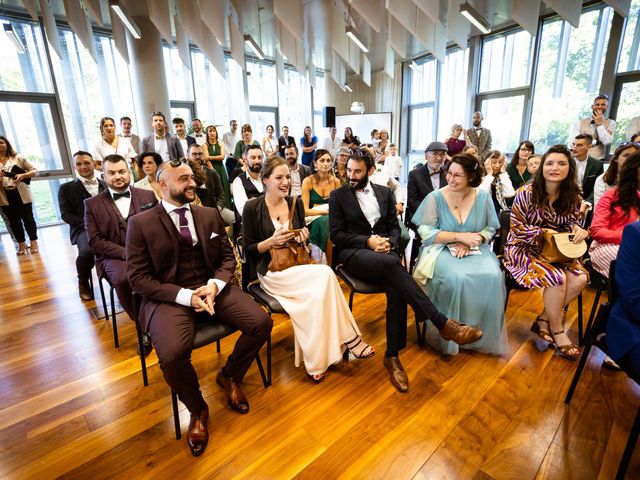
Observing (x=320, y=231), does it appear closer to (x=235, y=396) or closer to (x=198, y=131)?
(x=235, y=396)

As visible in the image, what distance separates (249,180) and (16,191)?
3759mm

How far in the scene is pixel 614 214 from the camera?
7.57 ft

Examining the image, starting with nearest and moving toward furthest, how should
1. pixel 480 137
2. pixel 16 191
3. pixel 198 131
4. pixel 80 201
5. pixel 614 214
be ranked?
pixel 614 214 < pixel 80 201 < pixel 16 191 < pixel 198 131 < pixel 480 137

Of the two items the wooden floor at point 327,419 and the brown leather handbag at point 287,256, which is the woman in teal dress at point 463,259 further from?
the brown leather handbag at point 287,256

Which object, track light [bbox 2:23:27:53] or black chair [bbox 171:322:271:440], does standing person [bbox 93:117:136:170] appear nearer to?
track light [bbox 2:23:27:53]

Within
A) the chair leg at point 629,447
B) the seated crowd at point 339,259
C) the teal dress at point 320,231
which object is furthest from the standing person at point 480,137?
the chair leg at point 629,447

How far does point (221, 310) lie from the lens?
1810 mm

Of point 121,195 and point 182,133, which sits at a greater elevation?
point 182,133

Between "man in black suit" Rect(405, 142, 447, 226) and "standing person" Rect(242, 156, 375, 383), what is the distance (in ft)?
5.46

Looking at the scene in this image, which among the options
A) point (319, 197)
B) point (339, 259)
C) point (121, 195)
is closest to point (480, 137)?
point (319, 197)

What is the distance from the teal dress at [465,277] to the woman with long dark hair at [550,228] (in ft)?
0.62

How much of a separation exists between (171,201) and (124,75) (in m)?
7.00

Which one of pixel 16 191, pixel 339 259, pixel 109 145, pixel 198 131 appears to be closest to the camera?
pixel 339 259

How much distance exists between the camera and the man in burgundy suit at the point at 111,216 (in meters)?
2.44
